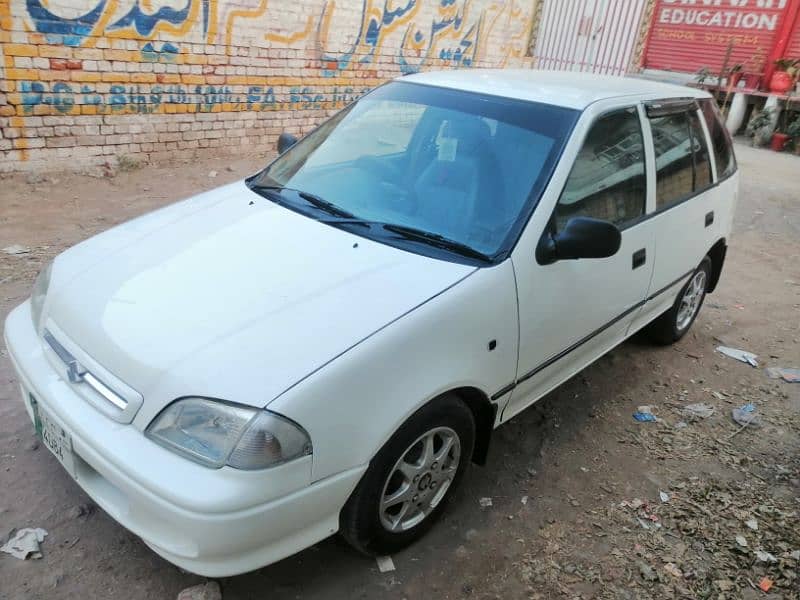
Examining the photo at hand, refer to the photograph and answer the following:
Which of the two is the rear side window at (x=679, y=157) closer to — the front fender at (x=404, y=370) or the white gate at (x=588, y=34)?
the front fender at (x=404, y=370)

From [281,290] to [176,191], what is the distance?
531 cm

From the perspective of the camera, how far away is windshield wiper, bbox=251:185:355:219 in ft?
8.87

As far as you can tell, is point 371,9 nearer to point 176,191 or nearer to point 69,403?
point 176,191

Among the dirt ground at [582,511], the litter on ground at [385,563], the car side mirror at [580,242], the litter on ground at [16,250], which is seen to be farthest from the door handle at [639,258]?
the litter on ground at [16,250]

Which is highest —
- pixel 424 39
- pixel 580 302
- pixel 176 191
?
pixel 424 39

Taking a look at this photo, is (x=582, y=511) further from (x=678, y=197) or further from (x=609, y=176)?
(x=678, y=197)

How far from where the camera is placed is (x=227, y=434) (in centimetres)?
180

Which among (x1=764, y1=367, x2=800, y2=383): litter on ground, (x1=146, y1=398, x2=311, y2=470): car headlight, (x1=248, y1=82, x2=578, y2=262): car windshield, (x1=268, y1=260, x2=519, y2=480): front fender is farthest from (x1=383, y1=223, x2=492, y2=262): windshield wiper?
(x1=764, y1=367, x2=800, y2=383): litter on ground

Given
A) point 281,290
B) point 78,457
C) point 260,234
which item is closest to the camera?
point 78,457

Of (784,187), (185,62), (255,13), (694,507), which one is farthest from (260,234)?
(784,187)

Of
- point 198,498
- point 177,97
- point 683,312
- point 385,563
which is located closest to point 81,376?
point 198,498

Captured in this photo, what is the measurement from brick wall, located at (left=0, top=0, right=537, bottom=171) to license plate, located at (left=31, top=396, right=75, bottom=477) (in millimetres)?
5193

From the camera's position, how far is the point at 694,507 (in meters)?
2.90

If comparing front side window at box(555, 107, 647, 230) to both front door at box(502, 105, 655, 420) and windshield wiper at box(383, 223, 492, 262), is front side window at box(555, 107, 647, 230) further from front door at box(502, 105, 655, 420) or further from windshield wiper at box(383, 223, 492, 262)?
windshield wiper at box(383, 223, 492, 262)
